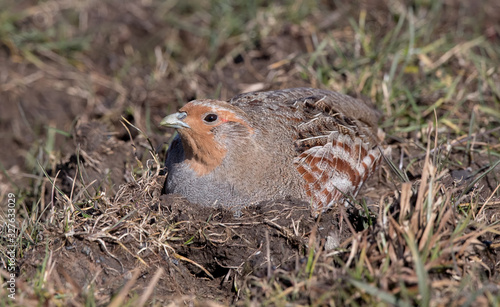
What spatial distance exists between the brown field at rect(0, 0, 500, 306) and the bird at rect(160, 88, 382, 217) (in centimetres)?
15

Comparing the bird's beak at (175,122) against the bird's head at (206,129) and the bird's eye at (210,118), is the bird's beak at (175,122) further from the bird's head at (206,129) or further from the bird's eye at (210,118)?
the bird's eye at (210,118)

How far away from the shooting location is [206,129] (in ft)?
12.0

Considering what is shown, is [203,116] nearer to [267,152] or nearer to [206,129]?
[206,129]

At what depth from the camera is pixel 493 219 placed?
3.53 m

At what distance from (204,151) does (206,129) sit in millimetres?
158

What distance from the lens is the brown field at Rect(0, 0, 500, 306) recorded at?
297 cm

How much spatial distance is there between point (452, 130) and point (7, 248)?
383 centimetres

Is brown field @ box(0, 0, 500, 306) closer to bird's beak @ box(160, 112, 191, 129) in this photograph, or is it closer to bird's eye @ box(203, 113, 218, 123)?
bird's beak @ box(160, 112, 191, 129)

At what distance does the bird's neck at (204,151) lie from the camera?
3.67 meters

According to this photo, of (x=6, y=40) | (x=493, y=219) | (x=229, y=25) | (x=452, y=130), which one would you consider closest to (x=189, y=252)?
(x=493, y=219)

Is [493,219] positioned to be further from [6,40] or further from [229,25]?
[6,40]

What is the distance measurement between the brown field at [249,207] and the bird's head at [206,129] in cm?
33

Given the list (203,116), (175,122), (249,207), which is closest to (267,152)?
(249,207)

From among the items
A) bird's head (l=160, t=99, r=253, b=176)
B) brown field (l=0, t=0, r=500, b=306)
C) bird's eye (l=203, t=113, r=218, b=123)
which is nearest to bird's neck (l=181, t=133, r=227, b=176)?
bird's head (l=160, t=99, r=253, b=176)
